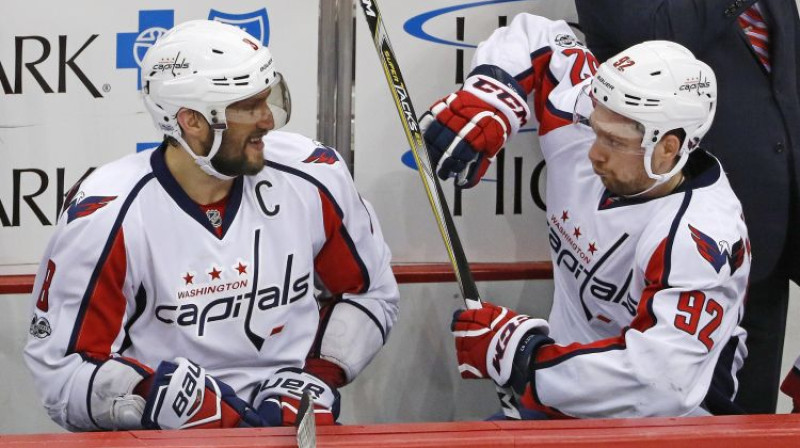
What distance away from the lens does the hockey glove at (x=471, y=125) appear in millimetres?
2854

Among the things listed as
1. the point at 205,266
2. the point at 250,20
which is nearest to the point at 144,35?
the point at 250,20

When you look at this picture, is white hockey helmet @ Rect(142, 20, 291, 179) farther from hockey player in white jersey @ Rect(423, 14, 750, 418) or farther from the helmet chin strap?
hockey player in white jersey @ Rect(423, 14, 750, 418)

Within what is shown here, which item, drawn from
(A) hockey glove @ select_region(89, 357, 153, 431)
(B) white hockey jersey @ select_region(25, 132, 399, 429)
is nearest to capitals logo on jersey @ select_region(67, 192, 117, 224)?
(B) white hockey jersey @ select_region(25, 132, 399, 429)

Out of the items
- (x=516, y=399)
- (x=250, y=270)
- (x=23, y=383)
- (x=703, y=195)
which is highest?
(x=703, y=195)

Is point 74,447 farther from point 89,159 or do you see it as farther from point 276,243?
point 89,159

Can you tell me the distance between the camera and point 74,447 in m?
1.97

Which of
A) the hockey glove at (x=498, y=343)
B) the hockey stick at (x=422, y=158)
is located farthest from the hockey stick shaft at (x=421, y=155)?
the hockey glove at (x=498, y=343)

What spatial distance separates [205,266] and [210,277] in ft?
0.08

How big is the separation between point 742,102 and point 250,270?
4.11 feet

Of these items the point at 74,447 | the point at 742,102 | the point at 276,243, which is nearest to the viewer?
the point at 74,447

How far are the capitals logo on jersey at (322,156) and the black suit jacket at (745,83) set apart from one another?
734 mm

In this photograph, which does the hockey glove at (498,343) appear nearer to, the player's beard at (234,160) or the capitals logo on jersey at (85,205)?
the player's beard at (234,160)

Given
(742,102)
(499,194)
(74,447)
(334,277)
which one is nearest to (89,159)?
(334,277)

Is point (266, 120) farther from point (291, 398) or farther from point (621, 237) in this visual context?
point (621, 237)
